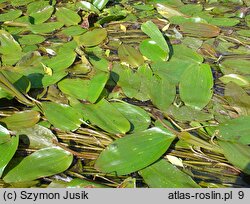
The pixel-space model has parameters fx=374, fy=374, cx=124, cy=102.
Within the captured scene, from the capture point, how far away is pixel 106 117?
4.27 ft

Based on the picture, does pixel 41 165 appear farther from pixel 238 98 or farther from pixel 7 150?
pixel 238 98

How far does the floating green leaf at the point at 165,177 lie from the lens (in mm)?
1087

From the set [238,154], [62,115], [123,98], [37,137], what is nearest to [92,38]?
[123,98]

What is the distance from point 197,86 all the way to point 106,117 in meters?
0.39

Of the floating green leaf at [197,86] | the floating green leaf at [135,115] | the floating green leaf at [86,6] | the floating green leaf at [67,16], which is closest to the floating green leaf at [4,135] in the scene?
the floating green leaf at [135,115]

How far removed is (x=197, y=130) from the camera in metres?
1.28

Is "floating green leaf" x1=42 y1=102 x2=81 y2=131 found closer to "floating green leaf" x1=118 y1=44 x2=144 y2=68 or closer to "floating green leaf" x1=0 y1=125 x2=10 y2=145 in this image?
"floating green leaf" x1=0 y1=125 x2=10 y2=145

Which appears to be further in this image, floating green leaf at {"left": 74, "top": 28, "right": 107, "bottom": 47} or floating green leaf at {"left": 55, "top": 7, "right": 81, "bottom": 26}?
floating green leaf at {"left": 55, "top": 7, "right": 81, "bottom": 26}

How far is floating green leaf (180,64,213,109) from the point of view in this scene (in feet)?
4.53

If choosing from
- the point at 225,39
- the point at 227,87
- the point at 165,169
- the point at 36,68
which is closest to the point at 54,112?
the point at 36,68

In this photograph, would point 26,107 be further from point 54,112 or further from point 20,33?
point 20,33

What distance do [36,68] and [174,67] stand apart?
0.58m
